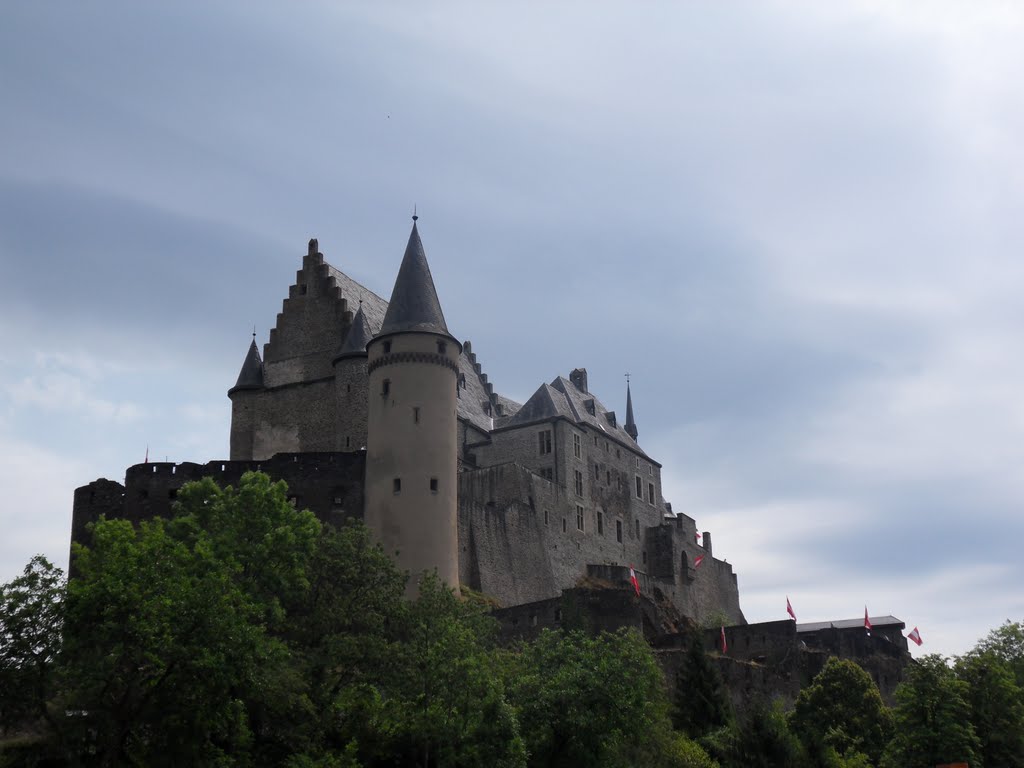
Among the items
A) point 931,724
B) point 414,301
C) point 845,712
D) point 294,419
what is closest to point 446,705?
point 931,724

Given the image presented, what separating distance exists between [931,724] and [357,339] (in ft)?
113

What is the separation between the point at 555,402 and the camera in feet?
279

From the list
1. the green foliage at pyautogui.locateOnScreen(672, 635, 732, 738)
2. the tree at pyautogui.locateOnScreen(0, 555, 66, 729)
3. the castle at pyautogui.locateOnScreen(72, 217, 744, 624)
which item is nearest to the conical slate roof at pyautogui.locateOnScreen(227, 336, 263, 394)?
the castle at pyautogui.locateOnScreen(72, 217, 744, 624)

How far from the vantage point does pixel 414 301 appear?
203 ft

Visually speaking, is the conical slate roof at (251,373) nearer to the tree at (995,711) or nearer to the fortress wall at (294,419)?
the fortress wall at (294,419)

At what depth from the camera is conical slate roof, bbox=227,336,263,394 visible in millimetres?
71312

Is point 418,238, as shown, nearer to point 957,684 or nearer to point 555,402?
point 555,402

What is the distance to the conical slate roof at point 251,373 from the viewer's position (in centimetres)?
7131

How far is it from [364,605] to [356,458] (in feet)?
59.2

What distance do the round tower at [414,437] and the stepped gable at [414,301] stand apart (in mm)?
53

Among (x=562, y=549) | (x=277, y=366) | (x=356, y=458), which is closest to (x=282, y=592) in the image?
(x=356, y=458)

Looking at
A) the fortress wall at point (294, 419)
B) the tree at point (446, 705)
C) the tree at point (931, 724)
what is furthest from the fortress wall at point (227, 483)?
the tree at point (931, 724)

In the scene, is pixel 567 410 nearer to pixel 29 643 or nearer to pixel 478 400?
pixel 478 400

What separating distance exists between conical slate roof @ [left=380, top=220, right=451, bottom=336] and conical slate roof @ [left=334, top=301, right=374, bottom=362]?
6263 millimetres
